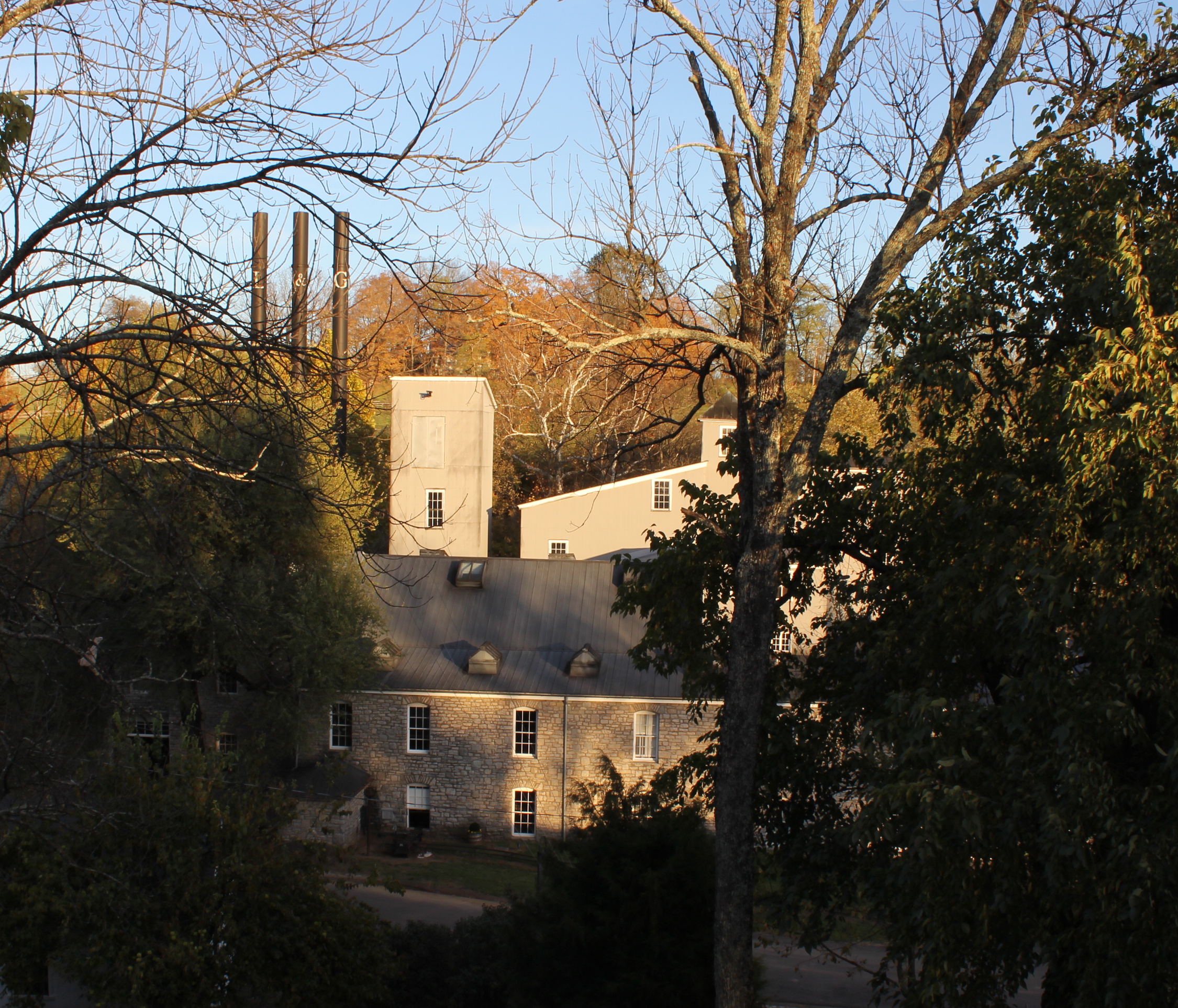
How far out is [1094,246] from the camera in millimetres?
8445

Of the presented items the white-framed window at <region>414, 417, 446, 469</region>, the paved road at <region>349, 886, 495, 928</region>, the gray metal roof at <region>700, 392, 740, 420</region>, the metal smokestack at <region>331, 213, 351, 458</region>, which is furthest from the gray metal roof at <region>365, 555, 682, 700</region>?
the metal smokestack at <region>331, 213, 351, 458</region>

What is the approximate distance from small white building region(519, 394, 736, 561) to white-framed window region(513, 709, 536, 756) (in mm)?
7845

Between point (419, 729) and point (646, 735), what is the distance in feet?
20.4

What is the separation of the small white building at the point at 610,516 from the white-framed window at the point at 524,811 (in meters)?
9.25

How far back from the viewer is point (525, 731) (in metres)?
27.7

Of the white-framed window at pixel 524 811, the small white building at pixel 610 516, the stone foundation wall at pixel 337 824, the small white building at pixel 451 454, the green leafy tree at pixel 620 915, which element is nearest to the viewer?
the green leafy tree at pixel 620 915

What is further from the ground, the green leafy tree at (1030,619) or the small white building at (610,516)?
the small white building at (610,516)

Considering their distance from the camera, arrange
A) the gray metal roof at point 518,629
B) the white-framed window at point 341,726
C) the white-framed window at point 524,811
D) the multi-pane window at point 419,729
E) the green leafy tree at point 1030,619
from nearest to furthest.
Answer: the green leafy tree at point 1030,619
the white-framed window at point 524,811
the gray metal roof at point 518,629
the multi-pane window at point 419,729
the white-framed window at point 341,726

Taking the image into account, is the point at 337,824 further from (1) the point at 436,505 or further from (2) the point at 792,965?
(1) the point at 436,505

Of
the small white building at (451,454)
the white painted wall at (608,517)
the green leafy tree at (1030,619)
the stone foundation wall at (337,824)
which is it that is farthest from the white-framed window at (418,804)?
the green leafy tree at (1030,619)

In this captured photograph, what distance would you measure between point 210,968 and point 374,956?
1.88 metres

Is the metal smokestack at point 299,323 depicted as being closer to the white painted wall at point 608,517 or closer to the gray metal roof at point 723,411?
the white painted wall at point 608,517

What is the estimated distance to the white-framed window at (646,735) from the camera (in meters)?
27.2

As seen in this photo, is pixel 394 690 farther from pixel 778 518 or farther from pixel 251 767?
pixel 778 518
